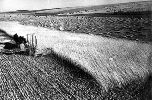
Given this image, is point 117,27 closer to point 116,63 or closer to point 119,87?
point 116,63

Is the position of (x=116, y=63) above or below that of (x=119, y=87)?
above

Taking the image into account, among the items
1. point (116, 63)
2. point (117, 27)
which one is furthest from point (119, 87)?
point (117, 27)

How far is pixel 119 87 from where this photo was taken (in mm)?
19562

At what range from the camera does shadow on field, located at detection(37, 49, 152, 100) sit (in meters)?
17.8

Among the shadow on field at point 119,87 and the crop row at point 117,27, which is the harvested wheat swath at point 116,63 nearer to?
the shadow on field at point 119,87

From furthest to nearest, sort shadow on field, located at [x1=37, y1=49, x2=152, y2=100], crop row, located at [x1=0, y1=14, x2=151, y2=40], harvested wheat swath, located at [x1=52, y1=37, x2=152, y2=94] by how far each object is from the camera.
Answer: crop row, located at [x1=0, y1=14, x2=151, y2=40] → harvested wheat swath, located at [x1=52, y1=37, x2=152, y2=94] → shadow on field, located at [x1=37, y1=49, x2=152, y2=100]

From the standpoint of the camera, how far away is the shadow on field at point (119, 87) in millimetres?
17844

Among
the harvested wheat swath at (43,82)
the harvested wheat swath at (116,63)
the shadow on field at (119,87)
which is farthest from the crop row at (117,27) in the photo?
the harvested wheat swath at (43,82)

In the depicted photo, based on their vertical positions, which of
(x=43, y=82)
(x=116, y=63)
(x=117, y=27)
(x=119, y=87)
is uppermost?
(x=117, y=27)

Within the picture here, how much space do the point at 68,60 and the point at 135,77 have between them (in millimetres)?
8801

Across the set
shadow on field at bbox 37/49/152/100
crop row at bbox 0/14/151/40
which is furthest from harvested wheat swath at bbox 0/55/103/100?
crop row at bbox 0/14/151/40

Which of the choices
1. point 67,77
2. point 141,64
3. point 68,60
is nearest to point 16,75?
point 67,77

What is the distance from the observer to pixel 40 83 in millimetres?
19344

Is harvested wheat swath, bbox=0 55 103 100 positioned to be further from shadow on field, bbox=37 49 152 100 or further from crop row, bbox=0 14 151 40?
crop row, bbox=0 14 151 40
